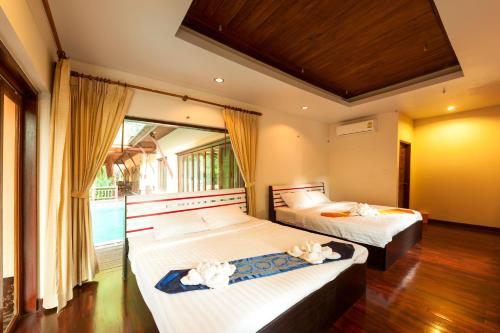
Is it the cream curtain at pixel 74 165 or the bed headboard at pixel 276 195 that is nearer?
the cream curtain at pixel 74 165

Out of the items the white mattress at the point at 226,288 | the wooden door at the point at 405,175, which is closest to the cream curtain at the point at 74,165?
the white mattress at the point at 226,288

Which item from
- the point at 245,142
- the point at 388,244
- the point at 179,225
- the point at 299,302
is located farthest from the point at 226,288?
the point at 245,142

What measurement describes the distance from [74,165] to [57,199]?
429 mm

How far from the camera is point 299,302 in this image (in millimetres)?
1340

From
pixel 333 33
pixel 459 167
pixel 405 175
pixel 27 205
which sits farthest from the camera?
pixel 405 175

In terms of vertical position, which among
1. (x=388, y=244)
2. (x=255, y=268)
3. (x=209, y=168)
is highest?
(x=209, y=168)

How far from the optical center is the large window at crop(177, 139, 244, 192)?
300cm

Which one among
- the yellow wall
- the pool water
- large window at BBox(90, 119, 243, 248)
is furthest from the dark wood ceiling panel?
the yellow wall

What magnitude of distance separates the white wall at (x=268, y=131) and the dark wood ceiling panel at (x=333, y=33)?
3.49ft

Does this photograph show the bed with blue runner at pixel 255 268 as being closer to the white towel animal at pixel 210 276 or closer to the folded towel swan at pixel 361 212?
the white towel animal at pixel 210 276

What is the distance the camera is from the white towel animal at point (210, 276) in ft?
4.44

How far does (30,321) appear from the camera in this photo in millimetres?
1748

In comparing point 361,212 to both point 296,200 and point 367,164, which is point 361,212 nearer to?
point 296,200

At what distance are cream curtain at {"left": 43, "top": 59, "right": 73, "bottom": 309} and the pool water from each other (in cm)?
49
